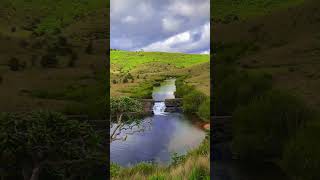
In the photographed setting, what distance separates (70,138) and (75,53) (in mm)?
15630

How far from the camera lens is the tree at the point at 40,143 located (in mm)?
8016

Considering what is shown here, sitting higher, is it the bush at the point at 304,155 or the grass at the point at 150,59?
the grass at the point at 150,59

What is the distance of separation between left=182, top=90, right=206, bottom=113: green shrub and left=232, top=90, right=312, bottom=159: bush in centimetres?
541

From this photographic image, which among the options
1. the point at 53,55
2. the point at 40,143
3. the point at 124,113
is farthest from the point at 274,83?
the point at 40,143

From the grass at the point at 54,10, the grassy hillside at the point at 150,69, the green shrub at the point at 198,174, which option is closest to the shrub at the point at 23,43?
the grass at the point at 54,10

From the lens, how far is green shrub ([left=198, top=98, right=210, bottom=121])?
20392mm

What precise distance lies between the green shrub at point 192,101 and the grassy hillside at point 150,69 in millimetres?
1167

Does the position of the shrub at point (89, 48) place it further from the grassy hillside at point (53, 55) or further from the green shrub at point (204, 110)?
the green shrub at point (204, 110)

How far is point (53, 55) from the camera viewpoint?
2423 centimetres

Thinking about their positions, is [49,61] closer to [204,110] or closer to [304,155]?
[204,110]

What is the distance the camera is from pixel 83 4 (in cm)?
2556

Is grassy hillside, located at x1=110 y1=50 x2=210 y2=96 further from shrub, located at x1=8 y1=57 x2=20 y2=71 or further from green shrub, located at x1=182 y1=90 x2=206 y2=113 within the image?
shrub, located at x1=8 y1=57 x2=20 y2=71

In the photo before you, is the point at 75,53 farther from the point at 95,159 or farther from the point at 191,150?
the point at 95,159

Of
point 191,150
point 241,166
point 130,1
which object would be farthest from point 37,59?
point 241,166
